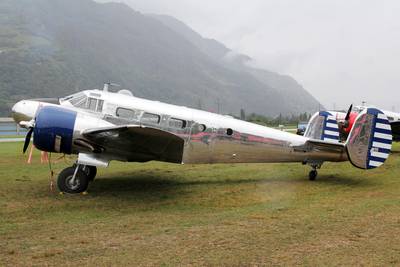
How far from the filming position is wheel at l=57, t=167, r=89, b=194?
352 inches

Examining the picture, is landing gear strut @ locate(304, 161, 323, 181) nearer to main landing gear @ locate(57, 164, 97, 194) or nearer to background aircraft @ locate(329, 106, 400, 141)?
main landing gear @ locate(57, 164, 97, 194)

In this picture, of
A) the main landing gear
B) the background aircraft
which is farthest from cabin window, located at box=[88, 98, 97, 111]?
the background aircraft

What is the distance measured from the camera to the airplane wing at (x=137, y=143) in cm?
820

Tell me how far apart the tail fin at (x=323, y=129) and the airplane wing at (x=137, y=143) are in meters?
4.25

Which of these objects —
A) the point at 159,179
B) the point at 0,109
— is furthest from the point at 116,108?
the point at 0,109

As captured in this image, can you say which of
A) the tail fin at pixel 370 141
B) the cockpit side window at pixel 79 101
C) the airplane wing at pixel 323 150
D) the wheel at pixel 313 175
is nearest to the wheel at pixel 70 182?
the cockpit side window at pixel 79 101

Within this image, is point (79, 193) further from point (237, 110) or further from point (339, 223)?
point (237, 110)

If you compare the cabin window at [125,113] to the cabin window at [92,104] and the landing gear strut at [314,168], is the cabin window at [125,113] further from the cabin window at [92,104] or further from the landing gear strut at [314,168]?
the landing gear strut at [314,168]

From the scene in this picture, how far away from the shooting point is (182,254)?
4906 millimetres

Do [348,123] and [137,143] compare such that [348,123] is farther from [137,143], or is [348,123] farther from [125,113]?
[137,143]

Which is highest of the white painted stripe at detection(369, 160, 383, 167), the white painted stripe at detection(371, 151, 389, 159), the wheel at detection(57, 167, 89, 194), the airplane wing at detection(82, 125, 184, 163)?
the white painted stripe at detection(371, 151, 389, 159)

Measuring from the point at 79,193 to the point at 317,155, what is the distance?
6.07 metres

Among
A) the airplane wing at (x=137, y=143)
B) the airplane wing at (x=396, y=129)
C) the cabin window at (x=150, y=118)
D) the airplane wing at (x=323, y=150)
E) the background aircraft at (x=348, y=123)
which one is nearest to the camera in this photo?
the airplane wing at (x=137, y=143)

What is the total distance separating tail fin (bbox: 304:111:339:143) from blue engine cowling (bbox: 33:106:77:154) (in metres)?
6.69
